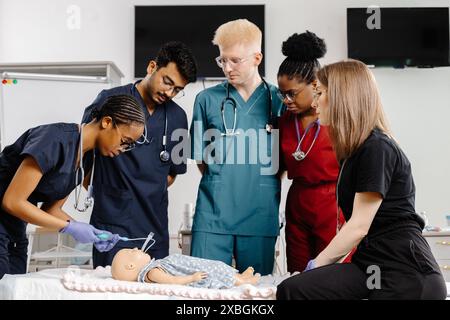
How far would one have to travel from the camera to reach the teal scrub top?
202 centimetres

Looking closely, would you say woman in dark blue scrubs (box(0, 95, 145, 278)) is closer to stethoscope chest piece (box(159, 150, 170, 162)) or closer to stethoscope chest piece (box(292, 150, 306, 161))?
stethoscope chest piece (box(159, 150, 170, 162))

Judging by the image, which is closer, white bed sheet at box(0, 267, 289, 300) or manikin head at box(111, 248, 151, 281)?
white bed sheet at box(0, 267, 289, 300)

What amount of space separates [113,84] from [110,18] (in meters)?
0.69

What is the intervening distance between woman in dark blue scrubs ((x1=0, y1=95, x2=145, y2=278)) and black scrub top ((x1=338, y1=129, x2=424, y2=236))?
0.77 meters

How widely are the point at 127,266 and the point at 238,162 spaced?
60 cm

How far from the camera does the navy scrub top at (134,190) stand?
6.68 feet

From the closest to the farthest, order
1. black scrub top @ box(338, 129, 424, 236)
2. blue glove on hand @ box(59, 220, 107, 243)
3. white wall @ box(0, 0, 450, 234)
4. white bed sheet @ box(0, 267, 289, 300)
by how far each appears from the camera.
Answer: black scrub top @ box(338, 129, 424, 236)
white bed sheet @ box(0, 267, 289, 300)
blue glove on hand @ box(59, 220, 107, 243)
white wall @ box(0, 0, 450, 234)

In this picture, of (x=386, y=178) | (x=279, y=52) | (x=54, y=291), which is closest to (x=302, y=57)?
(x=386, y=178)

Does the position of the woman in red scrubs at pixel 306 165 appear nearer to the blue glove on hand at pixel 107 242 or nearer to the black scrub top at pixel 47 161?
the blue glove on hand at pixel 107 242

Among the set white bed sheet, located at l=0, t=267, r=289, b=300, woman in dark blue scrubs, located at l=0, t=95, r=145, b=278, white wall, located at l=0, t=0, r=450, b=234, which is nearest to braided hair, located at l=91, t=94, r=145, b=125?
woman in dark blue scrubs, located at l=0, t=95, r=145, b=278

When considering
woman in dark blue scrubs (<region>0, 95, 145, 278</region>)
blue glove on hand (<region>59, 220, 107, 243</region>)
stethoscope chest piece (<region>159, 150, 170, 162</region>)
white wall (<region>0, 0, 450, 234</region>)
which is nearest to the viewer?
woman in dark blue scrubs (<region>0, 95, 145, 278</region>)

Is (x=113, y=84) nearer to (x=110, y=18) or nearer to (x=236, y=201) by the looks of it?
(x=110, y=18)

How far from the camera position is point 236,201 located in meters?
2.04
